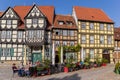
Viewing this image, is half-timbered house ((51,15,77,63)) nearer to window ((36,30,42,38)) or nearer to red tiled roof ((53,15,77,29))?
red tiled roof ((53,15,77,29))

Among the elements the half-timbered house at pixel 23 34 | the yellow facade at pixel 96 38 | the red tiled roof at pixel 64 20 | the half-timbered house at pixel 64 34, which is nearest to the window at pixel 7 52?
the half-timbered house at pixel 23 34

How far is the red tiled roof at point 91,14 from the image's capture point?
3853cm

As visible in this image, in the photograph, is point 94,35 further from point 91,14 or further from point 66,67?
point 66,67

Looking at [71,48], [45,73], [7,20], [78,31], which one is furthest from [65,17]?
[45,73]

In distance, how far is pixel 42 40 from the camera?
34.2m

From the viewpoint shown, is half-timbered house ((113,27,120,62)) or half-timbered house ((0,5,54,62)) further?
half-timbered house ((113,27,120,62))

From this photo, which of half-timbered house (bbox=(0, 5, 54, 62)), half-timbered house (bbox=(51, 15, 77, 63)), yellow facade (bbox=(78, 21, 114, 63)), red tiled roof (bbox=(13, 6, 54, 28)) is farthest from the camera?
red tiled roof (bbox=(13, 6, 54, 28))

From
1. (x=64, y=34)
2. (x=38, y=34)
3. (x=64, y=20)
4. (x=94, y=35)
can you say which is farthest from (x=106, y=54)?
(x=38, y=34)

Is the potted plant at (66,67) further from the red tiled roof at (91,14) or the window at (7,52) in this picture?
the red tiled roof at (91,14)

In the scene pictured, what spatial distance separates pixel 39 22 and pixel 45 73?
1478 cm

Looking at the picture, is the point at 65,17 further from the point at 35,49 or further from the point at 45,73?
the point at 45,73

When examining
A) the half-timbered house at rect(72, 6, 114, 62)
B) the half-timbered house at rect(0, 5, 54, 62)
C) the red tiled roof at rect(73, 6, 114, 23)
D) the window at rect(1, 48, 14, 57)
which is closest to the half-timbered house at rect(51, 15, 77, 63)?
the half-timbered house at rect(72, 6, 114, 62)

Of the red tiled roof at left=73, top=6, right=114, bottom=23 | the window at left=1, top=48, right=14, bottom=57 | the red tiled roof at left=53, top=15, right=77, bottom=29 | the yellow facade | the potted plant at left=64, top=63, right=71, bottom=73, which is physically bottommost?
the potted plant at left=64, top=63, right=71, bottom=73

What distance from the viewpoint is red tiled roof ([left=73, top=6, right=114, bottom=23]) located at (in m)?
38.5
